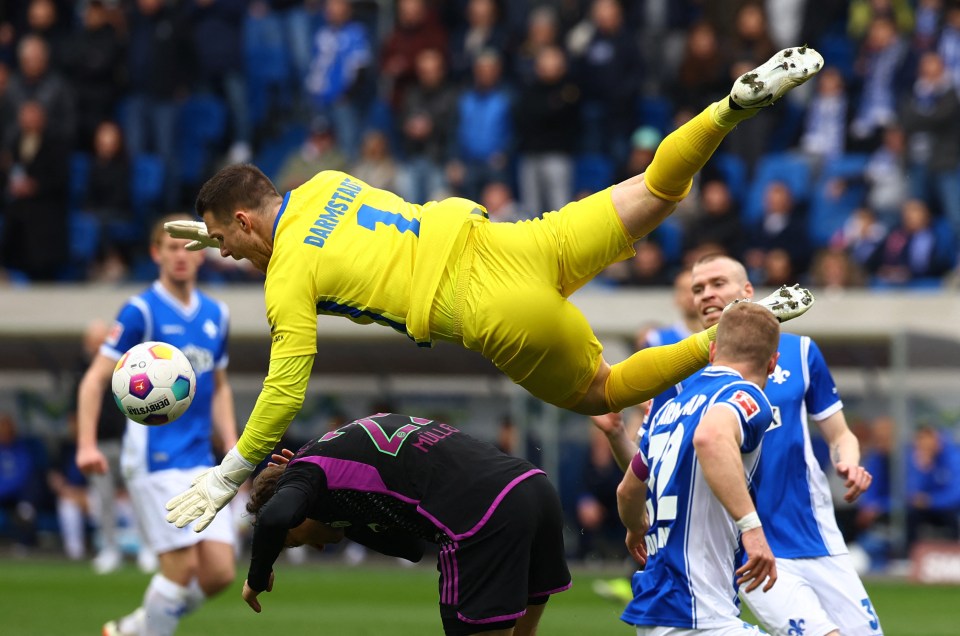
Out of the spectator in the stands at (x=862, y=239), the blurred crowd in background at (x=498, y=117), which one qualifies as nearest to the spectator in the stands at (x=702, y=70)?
the blurred crowd in background at (x=498, y=117)

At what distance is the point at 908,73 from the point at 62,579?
11597 millimetres

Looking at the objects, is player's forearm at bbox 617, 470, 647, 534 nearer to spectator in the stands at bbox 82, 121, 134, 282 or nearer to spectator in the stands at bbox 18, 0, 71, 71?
spectator in the stands at bbox 82, 121, 134, 282

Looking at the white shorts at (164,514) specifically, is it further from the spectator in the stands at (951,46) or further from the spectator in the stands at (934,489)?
the spectator in the stands at (951,46)

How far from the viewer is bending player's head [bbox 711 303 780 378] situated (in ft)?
20.5

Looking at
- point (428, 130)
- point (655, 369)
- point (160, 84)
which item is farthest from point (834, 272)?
point (655, 369)

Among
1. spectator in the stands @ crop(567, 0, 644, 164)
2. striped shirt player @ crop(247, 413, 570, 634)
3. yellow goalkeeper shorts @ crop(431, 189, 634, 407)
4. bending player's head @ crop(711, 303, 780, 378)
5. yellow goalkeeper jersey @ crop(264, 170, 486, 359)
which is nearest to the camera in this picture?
striped shirt player @ crop(247, 413, 570, 634)

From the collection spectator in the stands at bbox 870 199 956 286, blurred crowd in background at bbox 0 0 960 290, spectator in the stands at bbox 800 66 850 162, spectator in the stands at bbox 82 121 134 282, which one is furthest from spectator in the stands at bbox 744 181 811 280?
spectator in the stands at bbox 82 121 134 282

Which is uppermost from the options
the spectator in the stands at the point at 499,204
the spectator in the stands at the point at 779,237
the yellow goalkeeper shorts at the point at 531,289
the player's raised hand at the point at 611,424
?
the spectator in the stands at the point at 499,204

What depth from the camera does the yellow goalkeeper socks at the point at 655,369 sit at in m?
7.11

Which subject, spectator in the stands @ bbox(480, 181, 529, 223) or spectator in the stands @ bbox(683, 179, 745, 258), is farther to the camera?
spectator in the stands @ bbox(480, 181, 529, 223)

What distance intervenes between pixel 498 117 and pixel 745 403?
14.0 metres

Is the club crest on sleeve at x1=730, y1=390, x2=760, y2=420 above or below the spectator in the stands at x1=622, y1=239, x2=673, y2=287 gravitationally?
below

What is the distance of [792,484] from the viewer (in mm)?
7367

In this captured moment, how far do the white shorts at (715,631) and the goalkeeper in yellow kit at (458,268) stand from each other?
138cm
